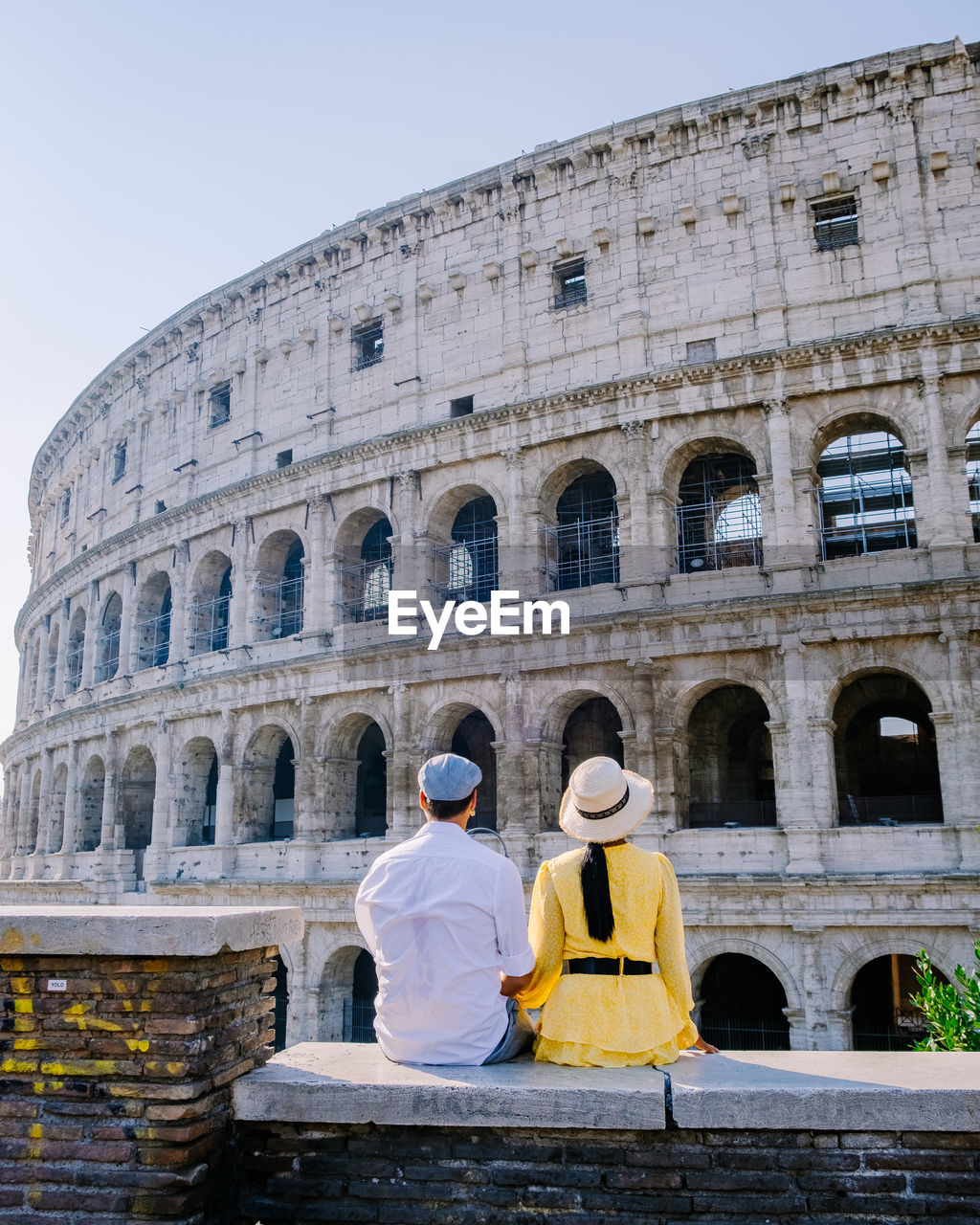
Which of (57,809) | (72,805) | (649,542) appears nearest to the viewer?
(649,542)

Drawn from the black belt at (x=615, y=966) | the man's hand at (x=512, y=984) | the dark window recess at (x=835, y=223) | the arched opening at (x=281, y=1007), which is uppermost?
the dark window recess at (x=835, y=223)

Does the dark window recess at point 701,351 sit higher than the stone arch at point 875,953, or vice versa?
the dark window recess at point 701,351

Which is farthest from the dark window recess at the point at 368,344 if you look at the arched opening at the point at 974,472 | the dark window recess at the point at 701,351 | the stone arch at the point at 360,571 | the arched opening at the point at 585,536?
the arched opening at the point at 974,472

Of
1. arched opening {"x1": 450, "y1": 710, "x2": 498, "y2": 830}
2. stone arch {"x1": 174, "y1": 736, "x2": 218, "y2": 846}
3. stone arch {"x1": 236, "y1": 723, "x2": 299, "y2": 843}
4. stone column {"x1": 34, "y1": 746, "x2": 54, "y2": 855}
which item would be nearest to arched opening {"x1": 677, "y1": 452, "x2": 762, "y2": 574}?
arched opening {"x1": 450, "y1": 710, "x2": 498, "y2": 830}

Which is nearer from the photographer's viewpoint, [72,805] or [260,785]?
[260,785]

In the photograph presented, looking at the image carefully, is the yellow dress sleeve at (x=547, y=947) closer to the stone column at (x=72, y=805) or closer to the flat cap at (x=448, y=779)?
the flat cap at (x=448, y=779)

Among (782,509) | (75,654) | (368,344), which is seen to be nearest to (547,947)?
(782,509)

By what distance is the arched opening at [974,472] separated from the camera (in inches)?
719

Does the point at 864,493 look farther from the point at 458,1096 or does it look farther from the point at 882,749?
the point at 458,1096

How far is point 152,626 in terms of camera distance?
2659 centimetres

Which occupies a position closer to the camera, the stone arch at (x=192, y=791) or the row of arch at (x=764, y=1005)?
the row of arch at (x=764, y=1005)

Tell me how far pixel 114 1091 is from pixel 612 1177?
2.05 metres

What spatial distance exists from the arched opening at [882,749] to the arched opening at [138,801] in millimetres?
15132

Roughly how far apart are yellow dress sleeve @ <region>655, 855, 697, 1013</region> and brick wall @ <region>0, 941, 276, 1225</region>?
76.6 inches
